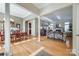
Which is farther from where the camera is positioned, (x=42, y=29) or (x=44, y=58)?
(x=42, y=29)

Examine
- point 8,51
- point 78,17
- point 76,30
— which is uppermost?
point 78,17

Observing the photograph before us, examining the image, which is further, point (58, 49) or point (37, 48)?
point (37, 48)

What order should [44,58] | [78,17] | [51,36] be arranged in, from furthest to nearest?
[51,36]
[78,17]
[44,58]

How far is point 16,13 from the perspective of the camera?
6.09 metres

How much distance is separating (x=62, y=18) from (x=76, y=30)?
4.48m

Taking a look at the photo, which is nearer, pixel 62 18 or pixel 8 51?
pixel 8 51

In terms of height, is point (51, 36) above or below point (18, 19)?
below

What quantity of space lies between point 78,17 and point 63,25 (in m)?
3.93

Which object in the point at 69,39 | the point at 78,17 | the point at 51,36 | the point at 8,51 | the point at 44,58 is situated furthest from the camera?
the point at 51,36

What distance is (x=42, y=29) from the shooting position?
928cm

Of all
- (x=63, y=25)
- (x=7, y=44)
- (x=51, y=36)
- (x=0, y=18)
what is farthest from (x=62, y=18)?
(x=7, y=44)

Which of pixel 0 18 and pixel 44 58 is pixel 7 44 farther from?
pixel 44 58

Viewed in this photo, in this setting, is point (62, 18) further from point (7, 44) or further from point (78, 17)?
point (7, 44)

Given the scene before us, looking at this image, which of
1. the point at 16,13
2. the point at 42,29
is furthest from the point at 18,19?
the point at 42,29
